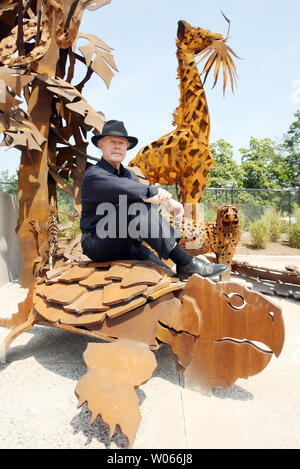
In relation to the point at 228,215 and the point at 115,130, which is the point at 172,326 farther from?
the point at 228,215

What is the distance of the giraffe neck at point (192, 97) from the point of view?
503cm

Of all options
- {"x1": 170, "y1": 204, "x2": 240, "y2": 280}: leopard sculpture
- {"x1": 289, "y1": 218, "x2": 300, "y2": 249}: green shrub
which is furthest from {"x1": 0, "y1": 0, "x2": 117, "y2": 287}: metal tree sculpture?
{"x1": 289, "y1": 218, "x2": 300, "y2": 249}: green shrub

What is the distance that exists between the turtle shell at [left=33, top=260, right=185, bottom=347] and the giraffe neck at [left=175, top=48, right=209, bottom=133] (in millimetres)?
3506

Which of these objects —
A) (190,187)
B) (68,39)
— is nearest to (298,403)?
(190,187)

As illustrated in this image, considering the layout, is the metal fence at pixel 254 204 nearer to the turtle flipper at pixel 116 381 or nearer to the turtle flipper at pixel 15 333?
the turtle flipper at pixel 15 333

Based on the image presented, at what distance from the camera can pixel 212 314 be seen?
1.83 metres

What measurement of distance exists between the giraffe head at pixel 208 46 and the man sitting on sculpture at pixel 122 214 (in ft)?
11.3

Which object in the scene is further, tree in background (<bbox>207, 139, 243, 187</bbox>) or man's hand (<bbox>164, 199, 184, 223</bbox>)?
tree in background (<bbox>207, 139, 243, 187</bbox>)

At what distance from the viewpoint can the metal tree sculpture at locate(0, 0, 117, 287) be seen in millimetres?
4379

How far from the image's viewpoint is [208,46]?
505 cm

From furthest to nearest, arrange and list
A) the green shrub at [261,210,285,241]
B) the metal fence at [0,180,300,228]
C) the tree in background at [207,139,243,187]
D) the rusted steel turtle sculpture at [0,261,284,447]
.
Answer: the tree in background at [207,139,243,187]
the metal fence at [0,180,300,228]
the green shrub at [261,210,285,241]
the rusted steel turtle sculpture at [0,261,284,447]

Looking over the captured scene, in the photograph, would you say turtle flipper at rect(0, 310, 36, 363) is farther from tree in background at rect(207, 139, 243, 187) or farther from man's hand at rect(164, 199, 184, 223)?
tree in background at rect(207, 139, 243, 187)

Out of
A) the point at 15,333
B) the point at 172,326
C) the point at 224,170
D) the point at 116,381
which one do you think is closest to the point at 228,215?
the point at 172,326

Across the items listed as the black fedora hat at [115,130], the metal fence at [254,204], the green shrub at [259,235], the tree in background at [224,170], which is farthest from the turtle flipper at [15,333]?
the tree in background at [224,170]
